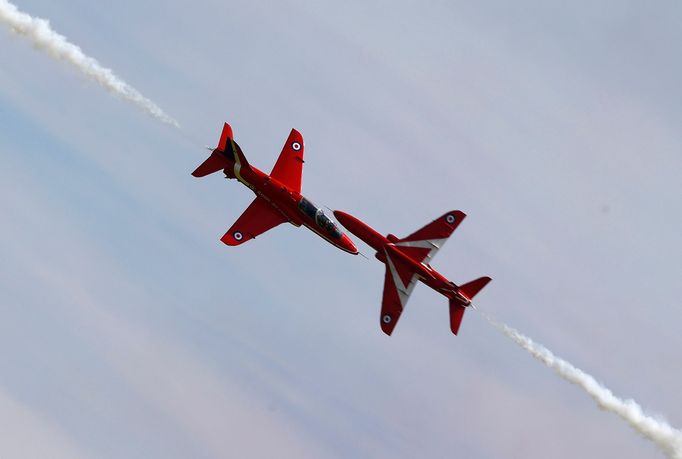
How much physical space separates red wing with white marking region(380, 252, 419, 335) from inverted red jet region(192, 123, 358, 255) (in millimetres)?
3150

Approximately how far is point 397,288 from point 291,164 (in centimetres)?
1173

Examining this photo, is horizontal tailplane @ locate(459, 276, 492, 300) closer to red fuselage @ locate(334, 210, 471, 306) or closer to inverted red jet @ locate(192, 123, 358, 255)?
red fuselage @ locate(334, 210, 471, 306)

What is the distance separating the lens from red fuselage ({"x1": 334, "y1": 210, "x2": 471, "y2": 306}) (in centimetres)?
6719

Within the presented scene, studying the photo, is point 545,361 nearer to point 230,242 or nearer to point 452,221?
point 452,221

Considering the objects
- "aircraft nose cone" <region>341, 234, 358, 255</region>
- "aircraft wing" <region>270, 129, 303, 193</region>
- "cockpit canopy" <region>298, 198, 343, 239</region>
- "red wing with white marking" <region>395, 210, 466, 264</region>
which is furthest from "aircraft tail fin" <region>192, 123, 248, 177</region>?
"red wing with white marking" <region>395, 210, 466, 264</region>

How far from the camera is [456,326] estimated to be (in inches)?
2635

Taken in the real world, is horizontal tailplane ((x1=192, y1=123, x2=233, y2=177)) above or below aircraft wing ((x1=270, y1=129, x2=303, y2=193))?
below

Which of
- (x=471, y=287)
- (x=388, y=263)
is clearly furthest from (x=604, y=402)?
(x=388, y=263)

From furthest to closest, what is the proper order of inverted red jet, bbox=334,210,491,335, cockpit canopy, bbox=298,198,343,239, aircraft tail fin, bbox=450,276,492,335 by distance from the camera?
cockpit canopy, bbox=298,198,343,239 < inverted red jet, bbox=334,210,491,335 < aircraft tail fin, bbox=450,276,492,335

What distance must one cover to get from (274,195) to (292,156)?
382 centimetres

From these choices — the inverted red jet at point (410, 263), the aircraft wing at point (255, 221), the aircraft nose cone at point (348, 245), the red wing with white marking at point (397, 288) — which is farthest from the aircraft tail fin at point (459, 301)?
the aircraft wing at point (255, 221)

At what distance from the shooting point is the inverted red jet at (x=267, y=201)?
69312mm

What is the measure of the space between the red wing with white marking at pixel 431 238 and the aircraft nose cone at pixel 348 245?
299cm

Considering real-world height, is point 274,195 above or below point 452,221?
below
